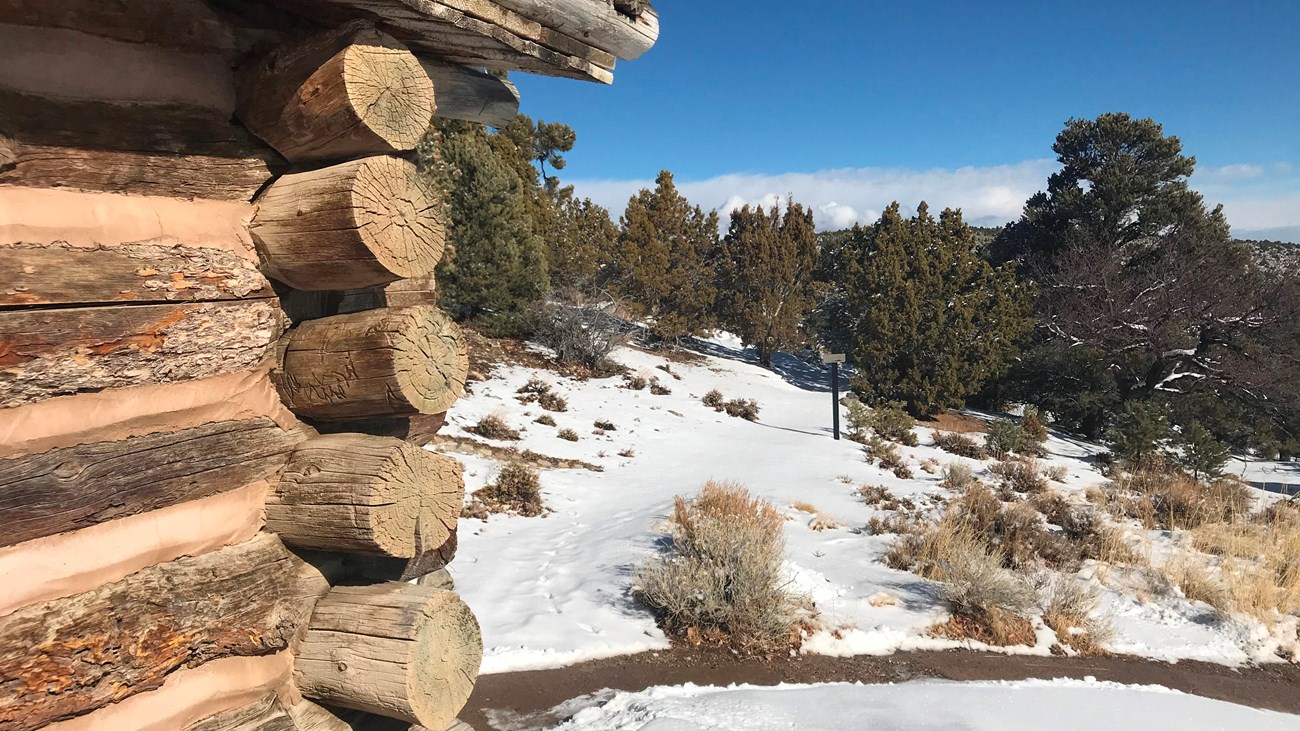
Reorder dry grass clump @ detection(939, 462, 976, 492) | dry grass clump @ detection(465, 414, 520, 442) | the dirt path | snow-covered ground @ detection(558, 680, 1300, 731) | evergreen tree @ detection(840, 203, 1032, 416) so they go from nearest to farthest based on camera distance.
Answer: snow-covered ground @ detection(558, 680, 1300, 731), the dirt path, dry grass clump @ detection(939, 462, 976, 492), dry grass clump @ detection(465, 414, 520, 442), evergreen tree @ detection(840, 203, 1032, 416)

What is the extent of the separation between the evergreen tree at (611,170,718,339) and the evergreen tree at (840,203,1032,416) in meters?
6.05

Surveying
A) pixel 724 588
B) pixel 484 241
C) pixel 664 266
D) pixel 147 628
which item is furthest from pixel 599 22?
pixel 664 266

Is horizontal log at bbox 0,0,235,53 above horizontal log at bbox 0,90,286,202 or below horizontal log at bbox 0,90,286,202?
above

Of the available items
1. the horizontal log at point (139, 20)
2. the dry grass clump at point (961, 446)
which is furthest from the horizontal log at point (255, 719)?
the dry grass clump at point (961, 446)

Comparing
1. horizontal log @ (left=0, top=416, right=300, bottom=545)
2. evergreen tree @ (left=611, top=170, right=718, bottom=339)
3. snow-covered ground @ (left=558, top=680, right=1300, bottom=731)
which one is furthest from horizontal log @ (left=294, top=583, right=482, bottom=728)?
evergreen tree @ (left=611, top=170, right=718, bottom=339)

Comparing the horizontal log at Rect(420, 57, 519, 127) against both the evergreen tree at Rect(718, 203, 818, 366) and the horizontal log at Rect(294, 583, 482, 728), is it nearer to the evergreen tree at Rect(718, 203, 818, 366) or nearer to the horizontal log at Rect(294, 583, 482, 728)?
the horizontal log at Rect(294, 583, 482, 728)

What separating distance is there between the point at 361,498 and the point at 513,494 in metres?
6.31

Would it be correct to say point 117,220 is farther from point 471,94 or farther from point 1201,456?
point 1201,456

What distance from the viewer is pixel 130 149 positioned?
168cm

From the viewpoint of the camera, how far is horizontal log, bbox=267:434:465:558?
70.7 inches

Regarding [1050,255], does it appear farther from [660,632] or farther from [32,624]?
[32,624]

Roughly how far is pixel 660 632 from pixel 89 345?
13.7 ft

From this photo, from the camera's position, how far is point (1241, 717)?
3.87 m

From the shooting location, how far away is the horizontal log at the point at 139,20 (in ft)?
5.00
